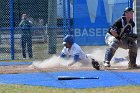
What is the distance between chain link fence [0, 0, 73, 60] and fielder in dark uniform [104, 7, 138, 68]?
5.53 metres

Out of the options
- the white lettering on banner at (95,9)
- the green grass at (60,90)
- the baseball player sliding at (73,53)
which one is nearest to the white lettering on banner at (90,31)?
the white lettering on banner at (95,9)

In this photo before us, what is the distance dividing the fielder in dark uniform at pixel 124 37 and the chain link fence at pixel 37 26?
5.53 metres

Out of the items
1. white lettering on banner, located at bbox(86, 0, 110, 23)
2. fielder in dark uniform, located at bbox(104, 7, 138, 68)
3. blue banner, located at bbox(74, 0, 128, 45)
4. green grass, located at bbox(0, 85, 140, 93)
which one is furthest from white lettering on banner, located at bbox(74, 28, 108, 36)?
green grass, located at bbox(0, 85, 140, 93)

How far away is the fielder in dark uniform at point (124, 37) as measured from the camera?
13445mm

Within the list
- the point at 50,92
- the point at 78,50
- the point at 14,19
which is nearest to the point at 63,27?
the point at 14,19

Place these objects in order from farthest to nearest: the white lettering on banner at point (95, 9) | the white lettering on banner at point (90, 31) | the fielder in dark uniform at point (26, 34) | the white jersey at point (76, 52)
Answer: the white lettering on banner at point (95, 9) → the white lettering on banner at point (90, 31) → the fielder in dark uniform at point (26, 34) → the white jersey at point (76, 52)

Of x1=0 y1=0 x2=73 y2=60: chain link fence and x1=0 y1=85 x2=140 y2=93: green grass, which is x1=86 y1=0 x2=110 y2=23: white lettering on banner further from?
x1=0 y1=85 x2=140 y2=93: green grass

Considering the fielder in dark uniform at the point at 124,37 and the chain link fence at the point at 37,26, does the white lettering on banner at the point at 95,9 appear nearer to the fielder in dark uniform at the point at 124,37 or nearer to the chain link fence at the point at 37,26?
the chain link fence at the point at 37,26

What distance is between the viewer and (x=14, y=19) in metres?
20.0

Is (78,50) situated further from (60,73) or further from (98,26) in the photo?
(98,26)

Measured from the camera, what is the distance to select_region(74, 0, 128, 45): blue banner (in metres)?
19.3

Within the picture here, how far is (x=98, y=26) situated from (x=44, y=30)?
6.90 ft

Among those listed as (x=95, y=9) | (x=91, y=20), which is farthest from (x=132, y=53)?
(x=95, y=9)

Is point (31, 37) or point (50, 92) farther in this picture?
point (31, 37)
